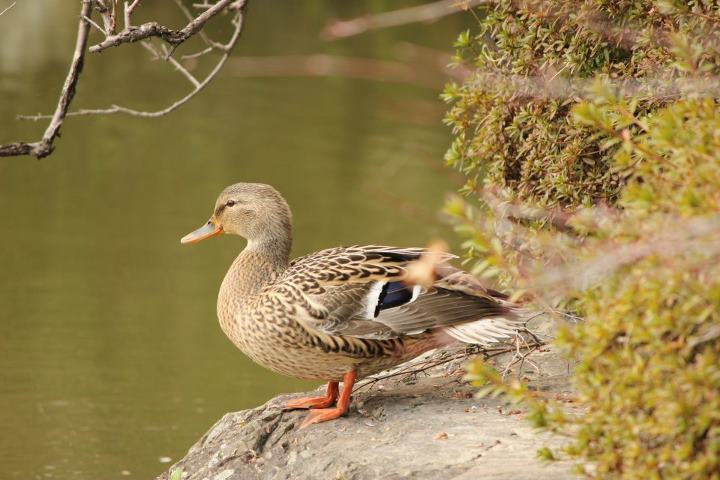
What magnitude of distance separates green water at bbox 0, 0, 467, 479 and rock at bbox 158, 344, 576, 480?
79 cm

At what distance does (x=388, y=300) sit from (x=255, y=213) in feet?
2.98

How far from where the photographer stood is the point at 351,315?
4.50 m

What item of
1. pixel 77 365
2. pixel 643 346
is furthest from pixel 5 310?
pixel 643 346

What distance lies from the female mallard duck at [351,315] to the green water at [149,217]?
50 cm

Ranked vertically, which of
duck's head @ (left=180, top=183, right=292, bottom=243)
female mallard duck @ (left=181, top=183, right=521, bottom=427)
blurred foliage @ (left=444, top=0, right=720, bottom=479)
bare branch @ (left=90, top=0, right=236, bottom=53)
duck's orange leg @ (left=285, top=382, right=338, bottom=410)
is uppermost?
bare branch @ (left=90, top=0, right=236, bottom=53)

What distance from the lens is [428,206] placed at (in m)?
11.1

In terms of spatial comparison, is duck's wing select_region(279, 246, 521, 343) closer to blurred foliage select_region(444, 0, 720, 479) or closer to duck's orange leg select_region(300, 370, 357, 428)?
duck's orange leg select_region(300, 370, 357, 428)

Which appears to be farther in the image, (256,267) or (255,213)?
(255,213)

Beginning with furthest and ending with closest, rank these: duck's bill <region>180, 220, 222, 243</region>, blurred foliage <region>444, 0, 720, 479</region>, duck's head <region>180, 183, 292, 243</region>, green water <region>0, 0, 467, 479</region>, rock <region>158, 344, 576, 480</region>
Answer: green water <region>0, 0, 467, 479</region> < duck's bill <region>180, 220, 222, 243</region> < duck's head <region>180, 183, 292, 243</region> < rock <region>158, 344, 576, 480</region> < blurred foliage <region>444, 0, 720, 479</region>

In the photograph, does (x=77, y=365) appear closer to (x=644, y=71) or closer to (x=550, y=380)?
(x=550, y=380)

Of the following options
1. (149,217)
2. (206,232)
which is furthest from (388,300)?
(149,217)

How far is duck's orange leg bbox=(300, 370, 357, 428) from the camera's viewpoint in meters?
4.60

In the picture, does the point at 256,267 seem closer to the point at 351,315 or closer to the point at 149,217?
the point at 351,315

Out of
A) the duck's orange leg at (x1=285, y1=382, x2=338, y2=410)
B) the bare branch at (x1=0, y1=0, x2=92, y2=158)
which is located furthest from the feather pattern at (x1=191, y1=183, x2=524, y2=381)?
the bare branch at (x1=0, y1=0, x2=92, y2=158)
